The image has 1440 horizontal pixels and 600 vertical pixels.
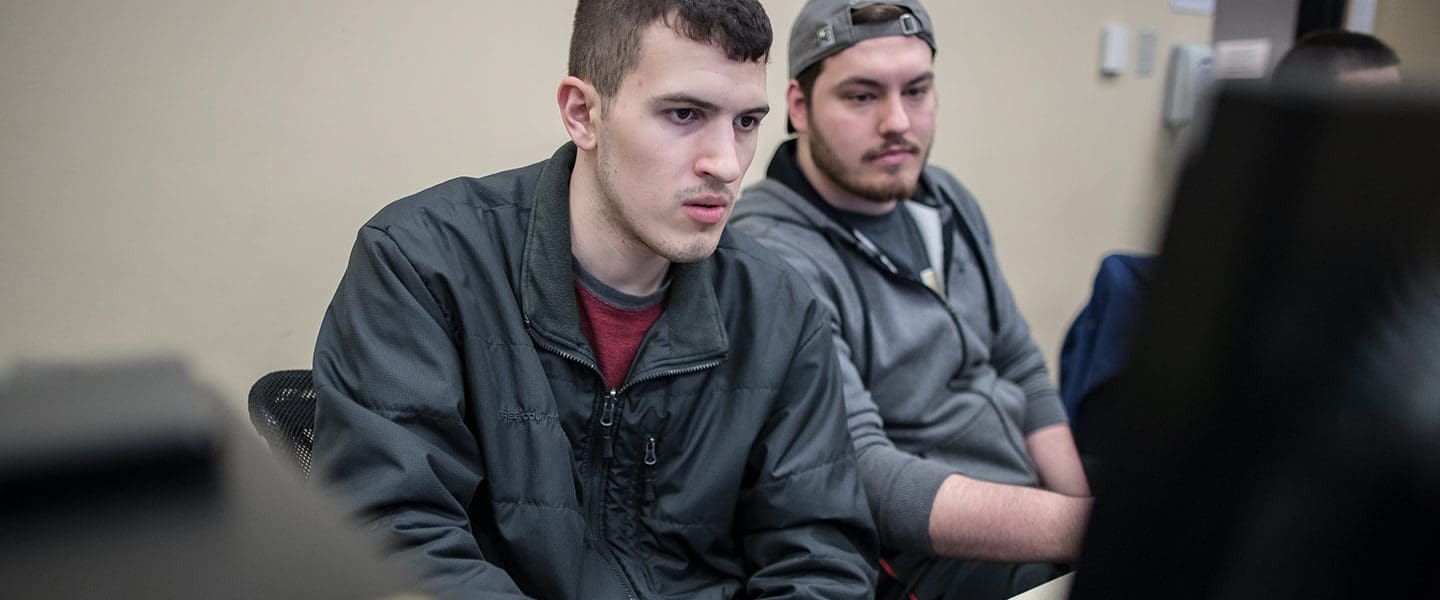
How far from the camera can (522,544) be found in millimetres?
1206

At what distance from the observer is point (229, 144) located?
5.36 feet

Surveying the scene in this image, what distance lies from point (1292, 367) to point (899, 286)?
1.44 meters

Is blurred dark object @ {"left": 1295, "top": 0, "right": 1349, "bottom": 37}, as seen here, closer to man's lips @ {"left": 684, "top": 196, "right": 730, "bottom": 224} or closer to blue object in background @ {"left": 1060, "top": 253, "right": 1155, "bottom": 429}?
Answer: blue object in background @ {"left": 1060, "top": 253, "right": 1155, "bottom": 429}

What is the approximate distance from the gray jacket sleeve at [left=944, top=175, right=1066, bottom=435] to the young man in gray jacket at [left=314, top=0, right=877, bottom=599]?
0.63 meters

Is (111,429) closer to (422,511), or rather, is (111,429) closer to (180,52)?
(422,511)

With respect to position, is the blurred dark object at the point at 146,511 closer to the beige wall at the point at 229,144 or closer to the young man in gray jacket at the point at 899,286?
the beige wall at the point at 229,144

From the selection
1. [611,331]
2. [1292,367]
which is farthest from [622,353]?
[1292,367]

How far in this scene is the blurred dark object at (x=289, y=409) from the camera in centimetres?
115

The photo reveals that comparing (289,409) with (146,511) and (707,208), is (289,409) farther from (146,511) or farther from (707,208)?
(146,511)

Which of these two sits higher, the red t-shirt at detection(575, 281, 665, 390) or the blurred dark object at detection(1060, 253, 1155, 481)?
the red t-shirt at detection(575, 281, 665, 390)

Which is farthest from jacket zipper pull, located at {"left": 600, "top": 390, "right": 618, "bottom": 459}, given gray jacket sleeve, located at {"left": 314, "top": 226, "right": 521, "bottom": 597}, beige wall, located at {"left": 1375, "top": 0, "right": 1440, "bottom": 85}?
beige wall, located at {"left": 1375, "top": 0, "right": 1440, "bottom": 85}

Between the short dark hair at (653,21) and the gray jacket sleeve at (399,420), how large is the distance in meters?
0.33

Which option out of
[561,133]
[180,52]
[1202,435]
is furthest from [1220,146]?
[561,133]

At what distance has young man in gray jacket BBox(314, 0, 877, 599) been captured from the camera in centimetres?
119
